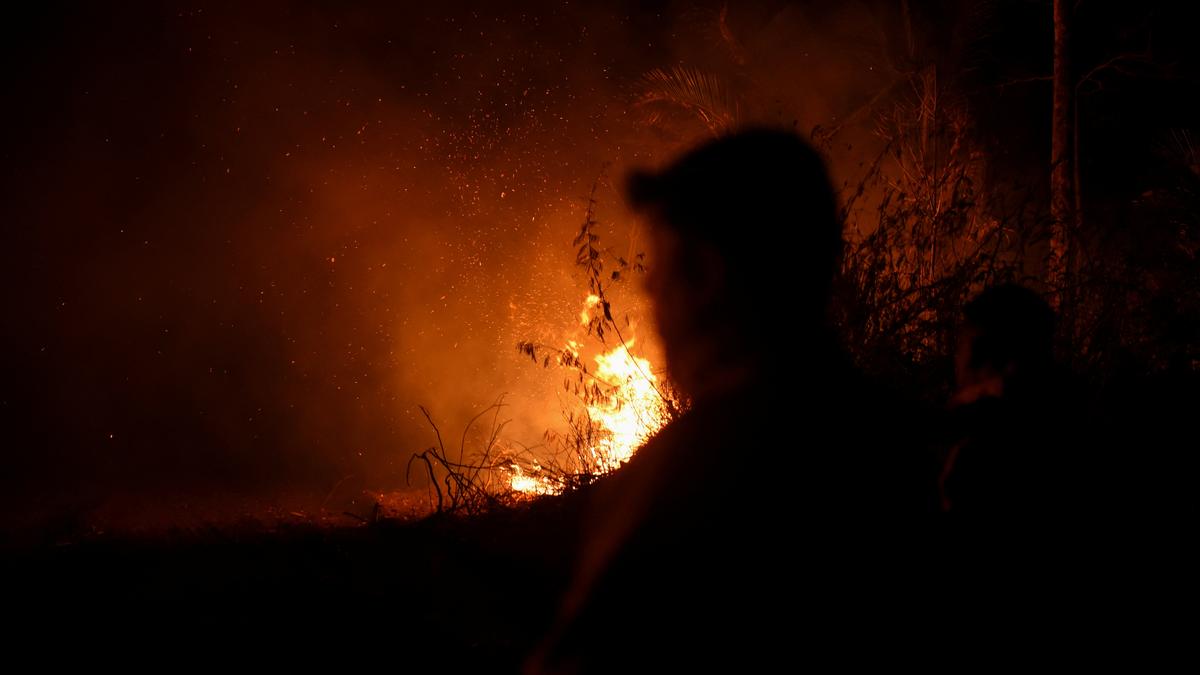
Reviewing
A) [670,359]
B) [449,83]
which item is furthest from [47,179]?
[670,359]

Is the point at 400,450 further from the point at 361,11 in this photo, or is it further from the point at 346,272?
the point at 361,11

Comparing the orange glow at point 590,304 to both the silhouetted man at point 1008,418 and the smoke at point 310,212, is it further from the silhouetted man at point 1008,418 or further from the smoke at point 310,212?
the smoke at point 310,212

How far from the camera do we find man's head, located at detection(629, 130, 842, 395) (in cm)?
132

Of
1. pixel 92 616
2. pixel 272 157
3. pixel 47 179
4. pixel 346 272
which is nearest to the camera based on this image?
pixel 92 616

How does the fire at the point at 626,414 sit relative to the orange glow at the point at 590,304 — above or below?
below

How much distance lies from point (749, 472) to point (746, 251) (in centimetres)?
38

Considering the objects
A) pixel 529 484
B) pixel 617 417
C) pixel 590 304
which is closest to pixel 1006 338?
pixel 590 304

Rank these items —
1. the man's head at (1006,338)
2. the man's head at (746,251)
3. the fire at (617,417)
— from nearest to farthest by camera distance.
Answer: the man's head at (746,251), the man's head at (1006,338), the fire at (617,417)

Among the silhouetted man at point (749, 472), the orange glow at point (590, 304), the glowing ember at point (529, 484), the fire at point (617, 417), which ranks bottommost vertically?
the silhouetted man at point (749, 472)

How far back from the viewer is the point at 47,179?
10.6 metres

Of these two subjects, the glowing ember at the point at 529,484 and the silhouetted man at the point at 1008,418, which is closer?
the silhouetted man at the point at 1008,418

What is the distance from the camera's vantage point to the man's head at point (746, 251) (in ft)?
4.34

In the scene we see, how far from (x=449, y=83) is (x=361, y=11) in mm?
1645

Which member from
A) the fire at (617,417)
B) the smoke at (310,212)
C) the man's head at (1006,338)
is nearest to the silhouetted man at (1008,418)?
the man's head at (1006,338)
